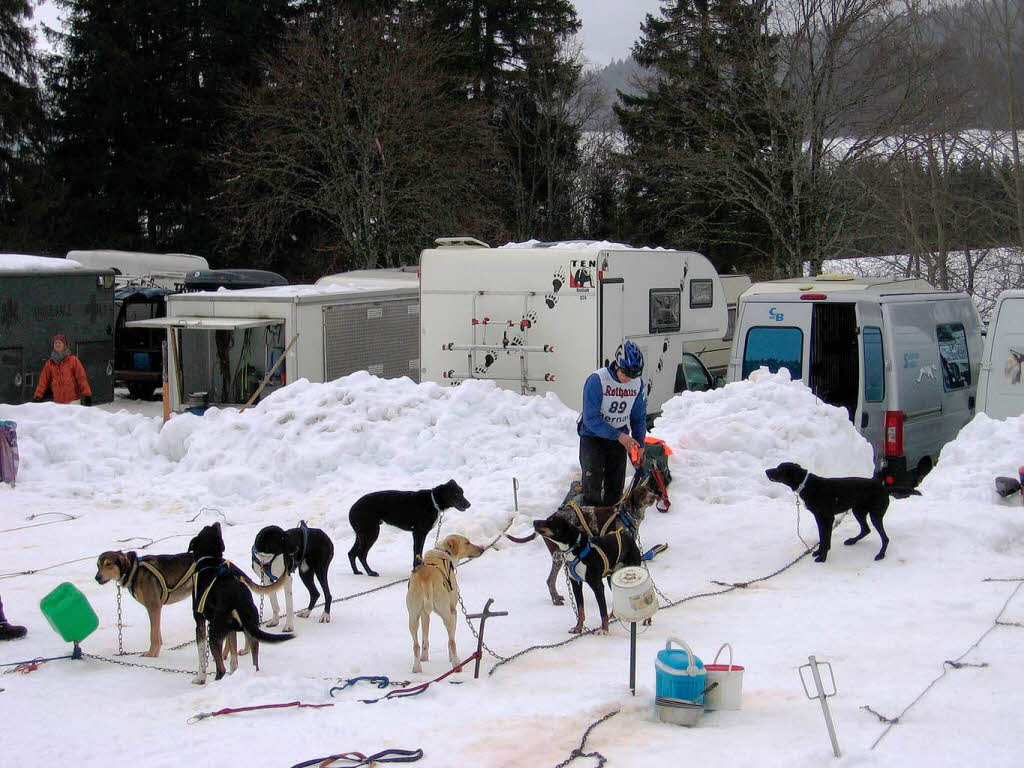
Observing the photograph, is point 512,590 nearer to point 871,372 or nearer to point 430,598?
point 430,598

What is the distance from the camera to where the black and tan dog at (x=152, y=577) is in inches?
256

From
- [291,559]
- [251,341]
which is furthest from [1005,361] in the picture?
[251,341]

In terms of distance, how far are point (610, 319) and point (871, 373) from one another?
132 inches

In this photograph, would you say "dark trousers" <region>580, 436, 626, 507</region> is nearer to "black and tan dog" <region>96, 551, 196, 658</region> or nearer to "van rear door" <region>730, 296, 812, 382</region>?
"black and tan dog" <region>96, 551, 196, 658</region>

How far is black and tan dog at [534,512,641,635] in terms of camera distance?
6773 mm

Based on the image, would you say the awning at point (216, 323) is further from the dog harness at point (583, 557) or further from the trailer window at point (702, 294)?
the dog harness at point (583, 557)

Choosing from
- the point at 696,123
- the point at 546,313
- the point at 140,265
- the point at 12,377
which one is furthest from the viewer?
the point at 696,123

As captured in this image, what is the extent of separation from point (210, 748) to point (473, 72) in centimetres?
3520

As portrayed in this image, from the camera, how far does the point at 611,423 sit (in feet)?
28.3

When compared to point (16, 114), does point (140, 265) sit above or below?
below

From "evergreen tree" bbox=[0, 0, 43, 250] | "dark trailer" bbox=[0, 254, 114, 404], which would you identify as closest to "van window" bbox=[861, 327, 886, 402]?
"dark trailer" bbox=[0, 254, 114, 404]

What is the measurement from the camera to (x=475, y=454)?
1128 cm

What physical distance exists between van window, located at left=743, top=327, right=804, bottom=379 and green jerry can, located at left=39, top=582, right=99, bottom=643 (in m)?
7.87

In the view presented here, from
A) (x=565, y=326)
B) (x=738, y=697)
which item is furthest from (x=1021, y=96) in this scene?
(x=738, y=697)
